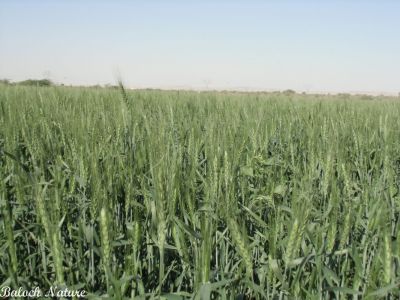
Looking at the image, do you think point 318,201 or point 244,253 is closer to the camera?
point 244,253

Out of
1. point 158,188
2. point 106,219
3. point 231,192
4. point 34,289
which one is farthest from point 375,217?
point 34,289

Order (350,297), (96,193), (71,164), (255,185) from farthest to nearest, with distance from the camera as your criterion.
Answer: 1. (255,185)
2. (71,164)
3. (350,297)
4. (96,193)

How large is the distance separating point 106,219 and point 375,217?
0.64m

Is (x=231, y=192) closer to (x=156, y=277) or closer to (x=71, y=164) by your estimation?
(x=156, y=277)

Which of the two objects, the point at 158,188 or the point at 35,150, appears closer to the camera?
the point at 158,188

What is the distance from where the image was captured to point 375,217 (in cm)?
95

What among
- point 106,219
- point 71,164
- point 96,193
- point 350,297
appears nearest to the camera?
point 106,219

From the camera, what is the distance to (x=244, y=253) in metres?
0.75

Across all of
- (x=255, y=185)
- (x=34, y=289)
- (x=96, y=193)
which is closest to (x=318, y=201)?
(x=255, y=185)

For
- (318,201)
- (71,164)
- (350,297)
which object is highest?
(71,164)

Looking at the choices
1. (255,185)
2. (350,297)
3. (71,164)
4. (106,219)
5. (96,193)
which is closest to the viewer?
(106,219)

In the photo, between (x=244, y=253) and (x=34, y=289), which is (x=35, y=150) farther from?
(x=244, y=253)

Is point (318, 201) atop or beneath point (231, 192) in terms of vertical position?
beneath

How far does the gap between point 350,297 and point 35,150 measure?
1078 millimetres
